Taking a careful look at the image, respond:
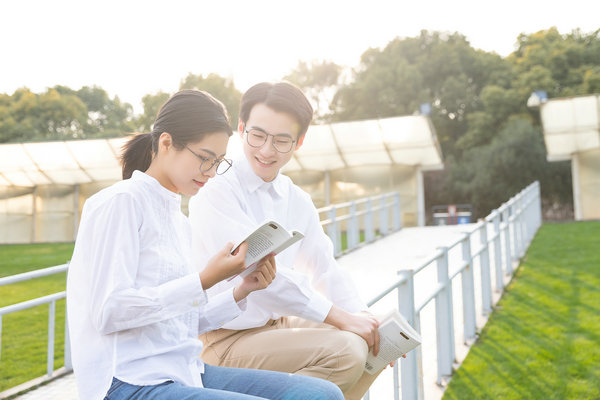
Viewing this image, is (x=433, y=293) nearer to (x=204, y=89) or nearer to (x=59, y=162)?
(x=59, y=162)

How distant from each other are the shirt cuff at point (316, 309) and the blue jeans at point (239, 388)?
0.40 m

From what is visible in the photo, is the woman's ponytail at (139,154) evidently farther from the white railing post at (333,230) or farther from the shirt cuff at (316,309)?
the white railing post at (333,230)

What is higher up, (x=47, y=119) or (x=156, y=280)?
(x=47, y=119)

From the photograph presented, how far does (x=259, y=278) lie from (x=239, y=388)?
0.34m

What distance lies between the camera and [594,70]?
28234 millimetres

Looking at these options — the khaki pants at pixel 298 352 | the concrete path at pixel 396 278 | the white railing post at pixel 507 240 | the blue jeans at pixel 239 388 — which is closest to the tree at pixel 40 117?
the concrete path at pixel 396 278

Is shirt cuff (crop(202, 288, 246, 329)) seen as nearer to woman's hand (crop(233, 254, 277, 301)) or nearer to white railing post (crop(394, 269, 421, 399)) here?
woman's hand (crop(233, 254, 277, 301))

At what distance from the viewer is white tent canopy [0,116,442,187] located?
59.5 feet

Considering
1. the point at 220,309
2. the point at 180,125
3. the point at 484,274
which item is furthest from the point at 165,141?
the point at 484,274

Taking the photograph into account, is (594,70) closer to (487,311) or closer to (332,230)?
(332,230)

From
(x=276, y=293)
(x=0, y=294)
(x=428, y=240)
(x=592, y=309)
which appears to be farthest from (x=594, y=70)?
(x=276, y=293)

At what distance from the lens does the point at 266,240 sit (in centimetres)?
176

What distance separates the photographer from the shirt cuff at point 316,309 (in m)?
2.19

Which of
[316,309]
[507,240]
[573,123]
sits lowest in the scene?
[507,240]
